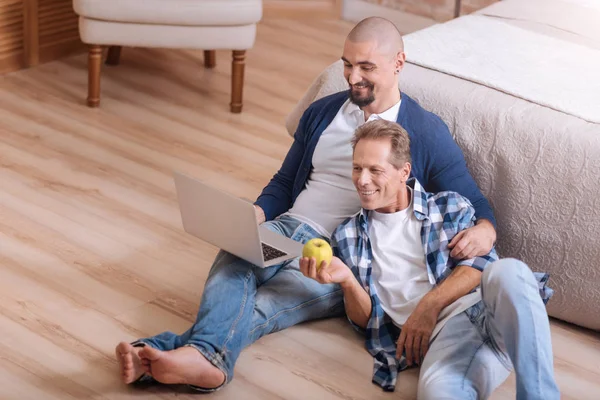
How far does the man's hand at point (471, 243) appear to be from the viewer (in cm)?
232

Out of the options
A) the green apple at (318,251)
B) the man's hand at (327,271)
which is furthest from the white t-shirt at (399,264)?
the green apple at (318,251)

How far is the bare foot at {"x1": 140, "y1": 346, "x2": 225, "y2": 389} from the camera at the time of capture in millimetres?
2137

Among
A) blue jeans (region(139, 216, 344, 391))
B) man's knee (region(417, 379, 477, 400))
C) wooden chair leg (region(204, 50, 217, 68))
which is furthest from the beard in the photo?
wooden chair leg (region(204, 50, 217, 68))

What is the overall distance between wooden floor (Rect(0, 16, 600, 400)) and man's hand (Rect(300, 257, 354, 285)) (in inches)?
9.3

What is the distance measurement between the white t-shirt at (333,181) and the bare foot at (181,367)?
0.51 metres

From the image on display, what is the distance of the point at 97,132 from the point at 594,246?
1.87 m

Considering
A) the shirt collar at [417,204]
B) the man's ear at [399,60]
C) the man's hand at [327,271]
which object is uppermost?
the man's ear at [399,60]

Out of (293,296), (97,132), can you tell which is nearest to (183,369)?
(293,296)

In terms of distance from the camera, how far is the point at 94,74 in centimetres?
372

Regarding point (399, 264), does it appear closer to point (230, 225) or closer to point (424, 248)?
point (424, 248)

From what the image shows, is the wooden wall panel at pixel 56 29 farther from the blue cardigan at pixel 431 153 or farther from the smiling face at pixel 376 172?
the smiling face at pixel 376 172

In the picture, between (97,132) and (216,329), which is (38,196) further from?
(216,329)

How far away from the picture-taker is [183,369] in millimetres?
2148

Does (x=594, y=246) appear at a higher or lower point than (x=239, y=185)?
higher
